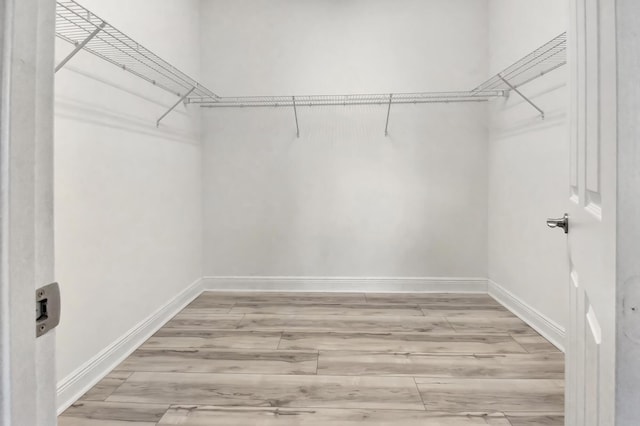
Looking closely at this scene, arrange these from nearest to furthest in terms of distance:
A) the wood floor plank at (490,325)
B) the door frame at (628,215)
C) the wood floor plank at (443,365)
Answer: the door frame at (628,215) → the wood floor plank at (443,365) → the wood floor plank at (490,325)

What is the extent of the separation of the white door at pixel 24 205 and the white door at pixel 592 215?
0.77 metres

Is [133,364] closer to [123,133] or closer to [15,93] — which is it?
[123,133]

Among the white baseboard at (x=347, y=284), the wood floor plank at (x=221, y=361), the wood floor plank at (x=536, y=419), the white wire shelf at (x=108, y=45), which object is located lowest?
the wood floor plank at (x=536, y=419)

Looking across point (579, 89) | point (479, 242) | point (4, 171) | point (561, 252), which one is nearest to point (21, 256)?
point (4, 171)

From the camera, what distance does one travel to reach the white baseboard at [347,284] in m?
3.09

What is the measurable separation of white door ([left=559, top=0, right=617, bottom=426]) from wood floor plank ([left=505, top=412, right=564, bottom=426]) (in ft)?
1.43

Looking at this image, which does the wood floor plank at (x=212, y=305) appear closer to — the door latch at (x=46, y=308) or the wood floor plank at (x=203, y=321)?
the wood floor plank at (x=203, y=321)

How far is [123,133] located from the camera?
1.97 m

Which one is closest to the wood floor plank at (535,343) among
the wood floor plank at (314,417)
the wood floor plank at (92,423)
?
the wood floor plank at (314,417)

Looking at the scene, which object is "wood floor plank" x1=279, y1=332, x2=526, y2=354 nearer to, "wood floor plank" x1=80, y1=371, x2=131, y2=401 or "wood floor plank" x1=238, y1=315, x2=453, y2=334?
"wood floor plank" x1=238, y1=315, x2=453, y2=334

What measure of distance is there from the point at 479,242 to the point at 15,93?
319 cm

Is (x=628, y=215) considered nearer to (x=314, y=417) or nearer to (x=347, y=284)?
(x=314, y=417)

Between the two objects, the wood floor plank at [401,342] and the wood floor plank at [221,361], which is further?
the wood floor plank at [401,342]

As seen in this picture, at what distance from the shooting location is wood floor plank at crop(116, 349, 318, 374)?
1834mm
